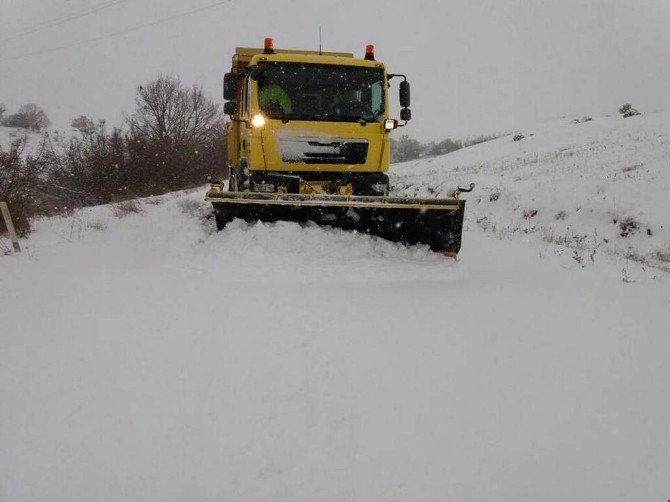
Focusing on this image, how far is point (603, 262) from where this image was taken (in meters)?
5.57

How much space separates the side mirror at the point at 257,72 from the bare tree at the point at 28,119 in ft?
164

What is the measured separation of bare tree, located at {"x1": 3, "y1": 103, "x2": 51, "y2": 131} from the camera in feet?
153

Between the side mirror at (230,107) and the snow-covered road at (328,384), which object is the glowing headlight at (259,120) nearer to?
the side mirror at (230,107)

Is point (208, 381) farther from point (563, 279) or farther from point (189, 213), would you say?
point (189, 213)

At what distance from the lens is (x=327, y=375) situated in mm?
2643

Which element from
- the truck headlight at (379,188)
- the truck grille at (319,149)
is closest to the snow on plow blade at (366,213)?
the truck headlight at (379,188)

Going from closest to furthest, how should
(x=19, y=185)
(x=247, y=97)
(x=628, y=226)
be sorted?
(x=247, y=97)
(x=19, y=185)
(x=628, y=226)

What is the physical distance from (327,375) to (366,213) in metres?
2.99

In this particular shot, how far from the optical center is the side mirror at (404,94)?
21.4 ft

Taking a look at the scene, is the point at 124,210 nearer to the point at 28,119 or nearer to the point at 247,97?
the point at 247,97

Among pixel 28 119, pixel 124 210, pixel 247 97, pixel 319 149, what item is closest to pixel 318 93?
pixel 319 149

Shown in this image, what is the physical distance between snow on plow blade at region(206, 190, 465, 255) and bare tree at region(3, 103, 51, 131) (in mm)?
51040

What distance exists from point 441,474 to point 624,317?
9.16 feet

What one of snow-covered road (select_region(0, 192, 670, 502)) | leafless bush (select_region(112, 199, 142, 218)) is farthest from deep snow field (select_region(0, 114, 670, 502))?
leafless bush (select_region(112, 199, 142, 218))
